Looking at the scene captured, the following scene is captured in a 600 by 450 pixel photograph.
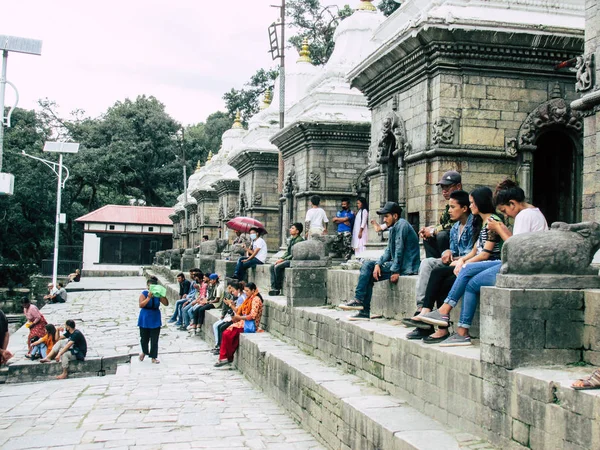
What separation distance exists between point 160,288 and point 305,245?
Result: 3571mm

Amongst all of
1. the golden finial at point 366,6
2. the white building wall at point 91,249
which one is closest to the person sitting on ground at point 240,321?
the golden finial at point 366,6

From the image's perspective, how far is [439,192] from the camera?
10453mm

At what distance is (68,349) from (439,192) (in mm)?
8196

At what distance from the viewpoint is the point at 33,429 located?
28.1 ft

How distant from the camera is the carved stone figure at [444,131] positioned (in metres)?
10.4

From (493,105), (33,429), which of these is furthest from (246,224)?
(33,429)

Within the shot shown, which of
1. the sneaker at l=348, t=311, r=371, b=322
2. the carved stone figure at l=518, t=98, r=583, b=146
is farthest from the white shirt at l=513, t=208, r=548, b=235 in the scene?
the carved stone figure at l=518, t=98, r=583, b=146

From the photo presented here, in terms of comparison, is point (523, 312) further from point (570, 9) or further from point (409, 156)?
point (570, 9)

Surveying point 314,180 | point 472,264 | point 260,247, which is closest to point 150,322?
point 260,247

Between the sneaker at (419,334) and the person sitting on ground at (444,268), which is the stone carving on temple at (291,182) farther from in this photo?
the sneaker at (419,334)

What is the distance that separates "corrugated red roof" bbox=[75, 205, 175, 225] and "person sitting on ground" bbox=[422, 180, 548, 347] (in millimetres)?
46281

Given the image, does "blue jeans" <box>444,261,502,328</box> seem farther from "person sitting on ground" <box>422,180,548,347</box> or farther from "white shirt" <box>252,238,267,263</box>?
"white shirt" <box>252,238,267,263</box>

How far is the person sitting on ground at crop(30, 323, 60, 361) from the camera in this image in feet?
48.0

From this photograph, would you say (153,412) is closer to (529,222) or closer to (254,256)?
(529,222)
